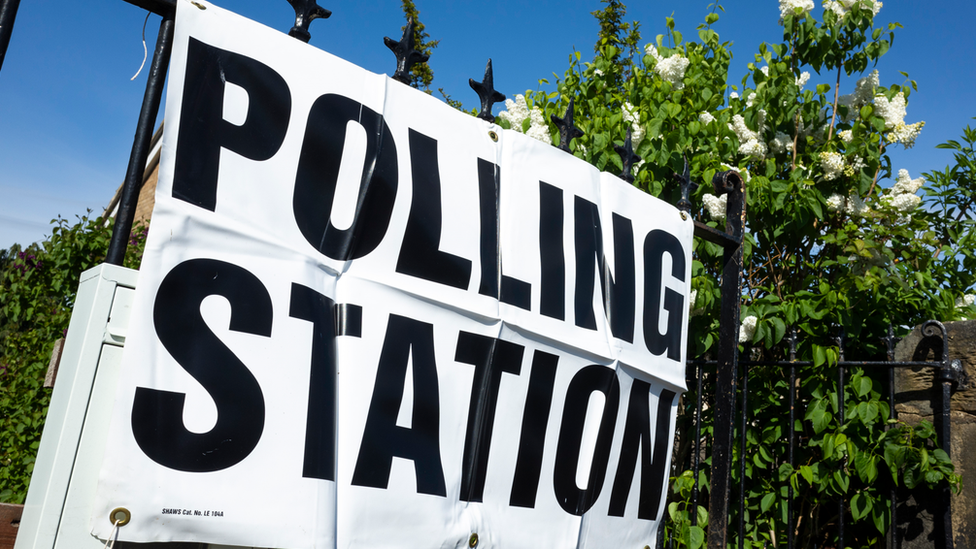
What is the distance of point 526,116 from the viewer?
4012mm

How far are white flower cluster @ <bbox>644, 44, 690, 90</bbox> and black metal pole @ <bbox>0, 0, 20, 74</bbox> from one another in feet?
10.4

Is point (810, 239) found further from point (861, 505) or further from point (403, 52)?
point (403, 52)

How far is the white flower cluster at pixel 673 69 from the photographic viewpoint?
3580 millimetres

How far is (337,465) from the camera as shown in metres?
1.37

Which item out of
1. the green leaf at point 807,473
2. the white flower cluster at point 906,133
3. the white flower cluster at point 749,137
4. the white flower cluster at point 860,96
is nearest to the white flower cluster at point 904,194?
the white flower cluster at point 906,133

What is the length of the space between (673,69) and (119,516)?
3465 mm

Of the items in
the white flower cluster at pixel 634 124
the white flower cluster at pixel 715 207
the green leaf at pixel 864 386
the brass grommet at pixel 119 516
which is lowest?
the brass grommet at pixel 119 516

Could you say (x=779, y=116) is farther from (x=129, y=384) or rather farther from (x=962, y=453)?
(x=129, y=384)

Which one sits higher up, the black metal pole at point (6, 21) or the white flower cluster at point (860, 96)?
the white flower cluster at point (860, 96)

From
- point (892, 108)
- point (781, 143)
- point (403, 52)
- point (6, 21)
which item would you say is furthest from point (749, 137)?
point (6, 21)

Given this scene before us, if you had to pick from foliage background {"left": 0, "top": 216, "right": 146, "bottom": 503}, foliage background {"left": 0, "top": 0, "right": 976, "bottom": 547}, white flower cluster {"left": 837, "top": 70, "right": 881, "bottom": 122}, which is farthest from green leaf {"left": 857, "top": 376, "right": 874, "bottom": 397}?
foliage background {"left": 0, "top": 216, "right": 146, "bottom": 503}

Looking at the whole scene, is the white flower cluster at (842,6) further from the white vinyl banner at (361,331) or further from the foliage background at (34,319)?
the foliage background at (34,319)

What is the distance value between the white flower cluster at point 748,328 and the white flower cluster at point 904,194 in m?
0.95

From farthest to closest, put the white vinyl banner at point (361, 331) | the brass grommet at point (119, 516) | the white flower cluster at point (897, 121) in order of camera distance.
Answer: the white flower cluster at point (897, 121)
the white vinyl banner at point (361, 331)
the brass grommet at point (119, 516)
